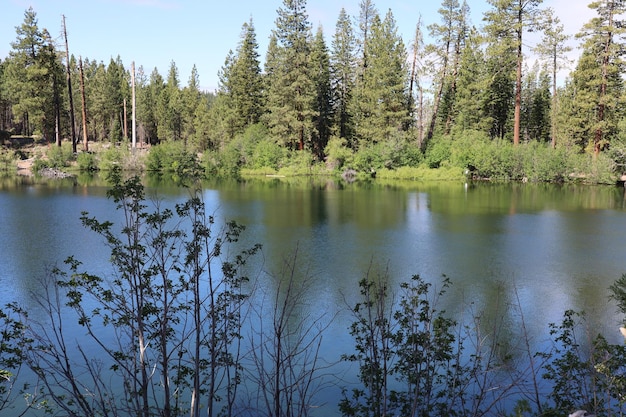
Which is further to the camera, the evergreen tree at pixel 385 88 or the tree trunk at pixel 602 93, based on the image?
the evergreen tree at pixel 385 88

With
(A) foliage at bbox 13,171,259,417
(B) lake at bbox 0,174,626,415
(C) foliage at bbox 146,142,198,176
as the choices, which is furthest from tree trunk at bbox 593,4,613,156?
(A) foliage at bbox 13,171,259,417

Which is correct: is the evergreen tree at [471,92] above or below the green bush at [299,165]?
above

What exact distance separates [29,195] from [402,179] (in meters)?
26.0

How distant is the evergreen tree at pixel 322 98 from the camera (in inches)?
1866

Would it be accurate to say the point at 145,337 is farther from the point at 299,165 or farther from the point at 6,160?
the point at 6,160

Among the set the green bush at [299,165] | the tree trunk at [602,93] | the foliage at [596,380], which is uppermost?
the tree trunk at [602,93]

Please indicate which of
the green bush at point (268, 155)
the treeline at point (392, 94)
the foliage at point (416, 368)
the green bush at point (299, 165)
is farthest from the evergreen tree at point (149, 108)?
the foliage at point (416, 368)

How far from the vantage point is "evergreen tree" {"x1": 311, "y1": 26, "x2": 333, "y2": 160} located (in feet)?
156

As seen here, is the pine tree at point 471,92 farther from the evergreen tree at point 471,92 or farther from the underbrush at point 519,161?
the underbrush at point 519,161

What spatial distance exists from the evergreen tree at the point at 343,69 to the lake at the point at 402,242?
21.3m

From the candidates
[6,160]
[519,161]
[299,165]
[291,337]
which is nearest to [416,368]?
[291,337]

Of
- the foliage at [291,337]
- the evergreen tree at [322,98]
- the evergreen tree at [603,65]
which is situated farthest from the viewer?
the evergreen tree at [322,98]

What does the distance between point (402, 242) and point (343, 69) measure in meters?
37.0

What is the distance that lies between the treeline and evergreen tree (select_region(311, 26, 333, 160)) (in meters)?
0.13
